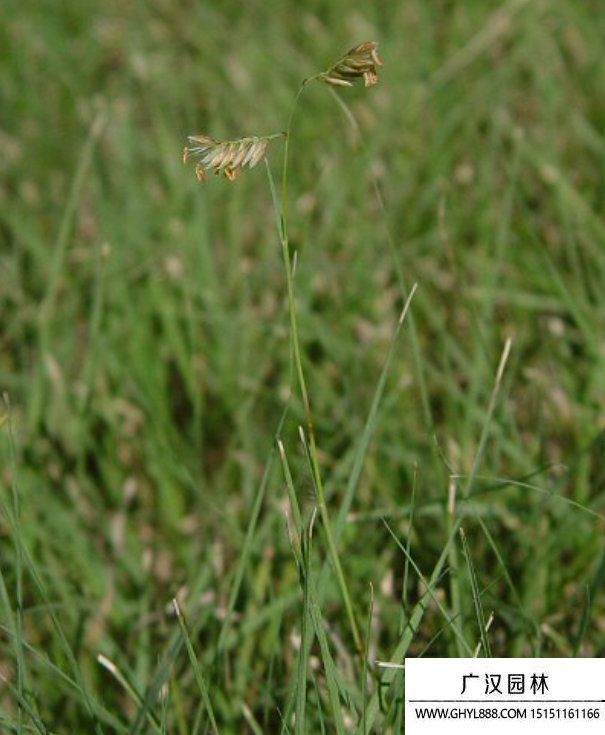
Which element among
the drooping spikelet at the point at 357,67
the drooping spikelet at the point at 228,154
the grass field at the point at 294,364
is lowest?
the grass field at the point at 294,364

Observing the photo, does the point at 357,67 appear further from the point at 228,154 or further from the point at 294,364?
the point at 294,364

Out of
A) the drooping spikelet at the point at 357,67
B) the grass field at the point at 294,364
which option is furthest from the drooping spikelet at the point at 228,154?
the grass field at the point at 294,364

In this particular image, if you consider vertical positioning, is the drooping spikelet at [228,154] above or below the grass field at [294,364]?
above

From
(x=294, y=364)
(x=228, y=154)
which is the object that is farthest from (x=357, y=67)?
(x=294, y=364)

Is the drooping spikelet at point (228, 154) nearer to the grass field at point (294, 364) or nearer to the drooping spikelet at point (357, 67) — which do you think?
the drooping spikelet at point (357, 67)

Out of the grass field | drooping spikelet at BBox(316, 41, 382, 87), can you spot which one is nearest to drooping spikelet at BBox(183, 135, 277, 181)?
drooping spikelet at BBox(316, 41, 382, 87)
